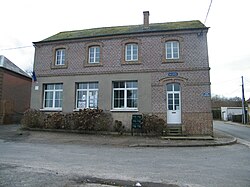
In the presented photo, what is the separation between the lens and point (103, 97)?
604 inches

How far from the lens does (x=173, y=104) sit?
1445 centimetres

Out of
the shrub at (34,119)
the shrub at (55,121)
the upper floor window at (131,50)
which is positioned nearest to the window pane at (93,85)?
the upper floor window at (131,50)

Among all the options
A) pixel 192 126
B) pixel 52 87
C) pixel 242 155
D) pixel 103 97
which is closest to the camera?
pixel 242 155

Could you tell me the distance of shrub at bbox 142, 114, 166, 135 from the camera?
1356 centimetres

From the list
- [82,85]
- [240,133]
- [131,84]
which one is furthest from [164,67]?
[240,133]

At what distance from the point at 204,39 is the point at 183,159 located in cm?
980

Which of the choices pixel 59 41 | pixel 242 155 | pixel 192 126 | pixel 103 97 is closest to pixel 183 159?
pixel 242 155

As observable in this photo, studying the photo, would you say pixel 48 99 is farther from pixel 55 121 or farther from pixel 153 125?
pixel 153 125

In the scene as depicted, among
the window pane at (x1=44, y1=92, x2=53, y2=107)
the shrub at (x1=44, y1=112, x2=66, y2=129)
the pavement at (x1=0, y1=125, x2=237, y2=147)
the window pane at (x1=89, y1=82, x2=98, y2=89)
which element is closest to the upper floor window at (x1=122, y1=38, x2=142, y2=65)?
the window pane at (x1=89, y1=82, x2=98, y2=89)

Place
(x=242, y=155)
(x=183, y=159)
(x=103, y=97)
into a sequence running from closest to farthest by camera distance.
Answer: (x=183, y=159), (x=242, y=155), (x=103, y=97)

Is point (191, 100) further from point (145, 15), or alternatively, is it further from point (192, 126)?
point (145, 15)

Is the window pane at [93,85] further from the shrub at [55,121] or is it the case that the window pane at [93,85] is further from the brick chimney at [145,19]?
the brick chimney at [145,19]

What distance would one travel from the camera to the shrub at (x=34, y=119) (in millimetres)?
15734

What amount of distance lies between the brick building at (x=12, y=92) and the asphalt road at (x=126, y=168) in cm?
1440
